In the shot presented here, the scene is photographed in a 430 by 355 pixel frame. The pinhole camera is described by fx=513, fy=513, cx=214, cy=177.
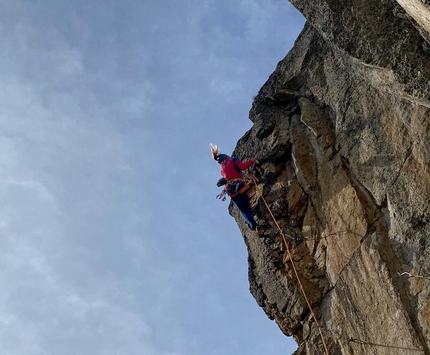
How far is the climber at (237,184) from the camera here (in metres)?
12.3

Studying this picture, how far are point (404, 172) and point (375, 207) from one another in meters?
1.03

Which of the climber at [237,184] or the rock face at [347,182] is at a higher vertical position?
the climber at [237,184]

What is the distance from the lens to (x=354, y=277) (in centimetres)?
1005

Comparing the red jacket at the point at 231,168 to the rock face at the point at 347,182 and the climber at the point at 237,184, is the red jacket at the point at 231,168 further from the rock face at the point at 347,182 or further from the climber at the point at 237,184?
the rock face at the point at 347,182

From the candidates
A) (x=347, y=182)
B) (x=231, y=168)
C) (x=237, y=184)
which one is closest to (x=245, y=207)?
(x=237, y=184)

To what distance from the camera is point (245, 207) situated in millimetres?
12445

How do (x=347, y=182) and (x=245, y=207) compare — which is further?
(x=245, y=207)

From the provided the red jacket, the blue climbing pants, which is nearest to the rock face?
the blue climbing pants

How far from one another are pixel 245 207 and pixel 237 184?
2.09 ft

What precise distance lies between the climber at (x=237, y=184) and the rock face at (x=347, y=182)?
0.75ft

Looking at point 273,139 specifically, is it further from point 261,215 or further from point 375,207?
point 375,207

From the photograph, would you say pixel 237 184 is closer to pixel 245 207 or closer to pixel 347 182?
pixel 245 207

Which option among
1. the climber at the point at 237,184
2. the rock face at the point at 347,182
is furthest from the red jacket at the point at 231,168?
the rock face at the point at 347,182

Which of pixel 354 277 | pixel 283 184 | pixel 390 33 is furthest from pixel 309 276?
pixel 390 33
